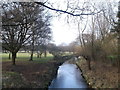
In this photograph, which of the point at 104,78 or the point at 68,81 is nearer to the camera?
the point at 104,78

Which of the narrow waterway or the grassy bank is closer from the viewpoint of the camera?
the grassy bank

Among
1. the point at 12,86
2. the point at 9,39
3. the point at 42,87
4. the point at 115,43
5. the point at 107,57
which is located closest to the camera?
the point at 12,86

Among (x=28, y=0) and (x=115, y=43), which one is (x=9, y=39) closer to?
(x=115, y=43)

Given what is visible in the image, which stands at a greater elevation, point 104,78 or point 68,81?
point 104,78

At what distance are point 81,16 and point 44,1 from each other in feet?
3.58

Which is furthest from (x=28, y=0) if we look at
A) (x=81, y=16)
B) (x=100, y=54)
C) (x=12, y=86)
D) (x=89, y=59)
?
(x=89, y=59)

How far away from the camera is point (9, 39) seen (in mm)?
13812

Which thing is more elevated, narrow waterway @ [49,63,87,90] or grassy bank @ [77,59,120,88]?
grassy bank @ [77,59,120,88]

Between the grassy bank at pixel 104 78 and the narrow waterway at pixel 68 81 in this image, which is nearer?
the grassy bank at pixel 104 78

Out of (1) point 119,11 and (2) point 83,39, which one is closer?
(1) point 119,11

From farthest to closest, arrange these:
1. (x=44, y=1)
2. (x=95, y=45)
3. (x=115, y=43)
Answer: (x=95, y=45) < (x=115, y=43) < (x=44, y=1)

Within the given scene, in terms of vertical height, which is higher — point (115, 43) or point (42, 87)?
point (115, 43)

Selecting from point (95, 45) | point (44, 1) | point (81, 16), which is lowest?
point (95, 45)

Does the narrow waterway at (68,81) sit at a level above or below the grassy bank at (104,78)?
below
